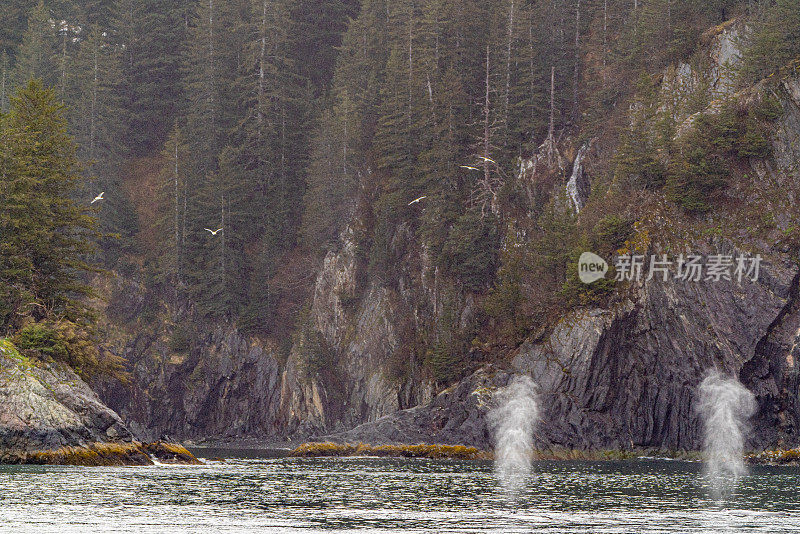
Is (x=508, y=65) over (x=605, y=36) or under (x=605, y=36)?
under

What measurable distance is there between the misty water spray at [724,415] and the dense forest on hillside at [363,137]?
951 centimetres

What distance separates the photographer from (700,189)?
64562 mm

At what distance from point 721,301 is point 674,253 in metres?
4.48

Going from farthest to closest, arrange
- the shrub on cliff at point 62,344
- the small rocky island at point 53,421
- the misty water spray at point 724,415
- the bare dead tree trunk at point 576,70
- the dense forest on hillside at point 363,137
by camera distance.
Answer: the bare dead tree trunk at point 576,70 < the dense forest on hillside at point 363,137 < the misty water spray at point 724,415 < the shrub on cliff at point 62,344 < the small rocky island at point 53,421

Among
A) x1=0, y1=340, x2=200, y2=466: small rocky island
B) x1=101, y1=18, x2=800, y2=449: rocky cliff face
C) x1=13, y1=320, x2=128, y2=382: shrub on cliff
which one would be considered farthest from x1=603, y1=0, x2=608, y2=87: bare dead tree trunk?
x1=0, y1=340, x2=200, y2=466: small rocky island

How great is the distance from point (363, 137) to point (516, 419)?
115ft

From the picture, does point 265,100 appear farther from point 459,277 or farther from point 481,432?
point 481,432

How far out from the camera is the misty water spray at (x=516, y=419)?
6419 centimetres

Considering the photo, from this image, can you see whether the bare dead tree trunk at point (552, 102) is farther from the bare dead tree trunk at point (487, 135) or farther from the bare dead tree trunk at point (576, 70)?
the bare dead tree trunk at point (487, 135)

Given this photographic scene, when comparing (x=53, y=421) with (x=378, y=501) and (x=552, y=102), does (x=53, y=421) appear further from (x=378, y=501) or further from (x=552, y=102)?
(x=552, y=102)

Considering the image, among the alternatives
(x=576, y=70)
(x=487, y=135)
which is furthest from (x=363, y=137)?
(x=576, y=70)

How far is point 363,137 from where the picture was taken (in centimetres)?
8912

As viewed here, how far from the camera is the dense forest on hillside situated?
6669 cm

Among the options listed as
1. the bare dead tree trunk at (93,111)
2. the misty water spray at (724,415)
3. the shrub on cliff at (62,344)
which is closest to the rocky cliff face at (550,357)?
the misty water spray at (724,415)
